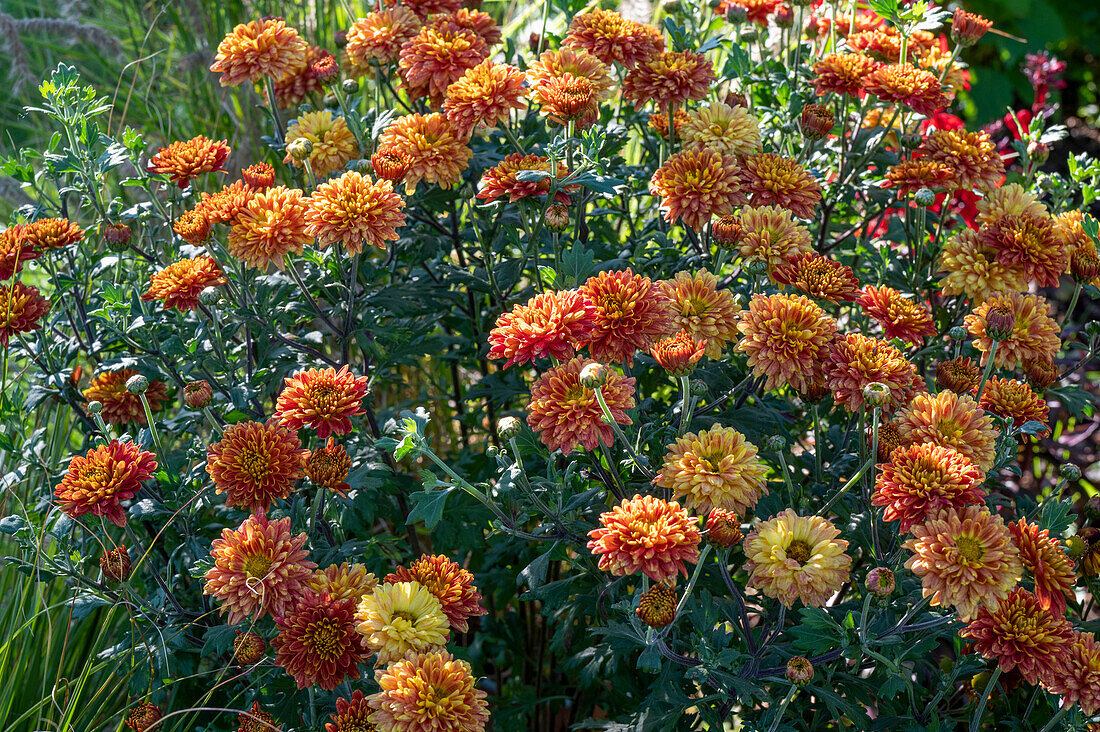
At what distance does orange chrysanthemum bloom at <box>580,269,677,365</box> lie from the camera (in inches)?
60.6

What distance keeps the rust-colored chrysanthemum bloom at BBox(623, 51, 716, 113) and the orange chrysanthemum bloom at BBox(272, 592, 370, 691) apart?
1.34 m

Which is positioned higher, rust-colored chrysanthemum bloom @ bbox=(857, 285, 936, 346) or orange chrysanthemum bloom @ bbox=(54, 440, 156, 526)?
rust-colored chrysanthemum bloom @ bbox=(857, 285, 936, 346)

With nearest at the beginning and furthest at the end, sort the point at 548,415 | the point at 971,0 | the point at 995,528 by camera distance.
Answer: the point at 995,528, the point at 548,415, the point at 971,0

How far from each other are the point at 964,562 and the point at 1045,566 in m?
0.22

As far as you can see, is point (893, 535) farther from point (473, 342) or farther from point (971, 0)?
point (971, 0)

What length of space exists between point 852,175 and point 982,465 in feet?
3.30

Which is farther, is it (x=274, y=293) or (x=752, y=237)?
(x=274, y=293)

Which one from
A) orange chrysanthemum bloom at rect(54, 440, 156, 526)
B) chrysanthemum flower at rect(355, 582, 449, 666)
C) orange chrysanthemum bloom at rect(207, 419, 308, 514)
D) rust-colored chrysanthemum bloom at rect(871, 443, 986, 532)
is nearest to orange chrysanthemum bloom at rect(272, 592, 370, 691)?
chrysanthemum flower at rect(355, 582, 449, 666)

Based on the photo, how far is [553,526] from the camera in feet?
5.82

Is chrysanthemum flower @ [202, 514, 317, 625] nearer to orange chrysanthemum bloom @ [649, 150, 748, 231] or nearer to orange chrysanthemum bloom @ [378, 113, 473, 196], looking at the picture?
orange chrysanthemum bloom @ [378, 113, 473, 196]

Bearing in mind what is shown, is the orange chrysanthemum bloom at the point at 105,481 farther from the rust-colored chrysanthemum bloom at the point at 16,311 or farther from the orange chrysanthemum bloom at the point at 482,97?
the orange chrysanthemum bloom at the point at 482,97

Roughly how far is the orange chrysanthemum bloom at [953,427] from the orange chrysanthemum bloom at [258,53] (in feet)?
5.34

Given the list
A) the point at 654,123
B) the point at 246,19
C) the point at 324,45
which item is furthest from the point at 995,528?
the point at 246,19

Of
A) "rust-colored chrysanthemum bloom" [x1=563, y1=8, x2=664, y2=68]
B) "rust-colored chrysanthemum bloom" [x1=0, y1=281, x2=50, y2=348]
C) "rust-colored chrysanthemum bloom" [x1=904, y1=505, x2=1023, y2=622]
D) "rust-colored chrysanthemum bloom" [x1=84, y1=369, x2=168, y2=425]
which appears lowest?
"rust-colored chrysanthemum bloom" [x1=84, y1=369, x2=168, y2=425]
